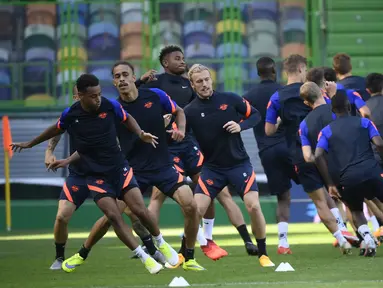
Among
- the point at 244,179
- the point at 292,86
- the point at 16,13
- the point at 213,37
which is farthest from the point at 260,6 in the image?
the point at 244,179

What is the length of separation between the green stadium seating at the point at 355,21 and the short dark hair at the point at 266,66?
12.8 metres

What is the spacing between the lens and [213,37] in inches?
1016

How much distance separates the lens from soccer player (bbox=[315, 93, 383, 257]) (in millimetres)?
12062

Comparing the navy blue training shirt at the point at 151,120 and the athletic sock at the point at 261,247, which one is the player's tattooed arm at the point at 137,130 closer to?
the navy blue training shirt at the point at 151,120

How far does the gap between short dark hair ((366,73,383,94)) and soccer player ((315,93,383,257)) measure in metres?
2.54

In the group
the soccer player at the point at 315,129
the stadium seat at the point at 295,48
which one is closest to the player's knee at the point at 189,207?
the soccer player at the point at 315,129

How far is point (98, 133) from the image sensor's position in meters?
11.2

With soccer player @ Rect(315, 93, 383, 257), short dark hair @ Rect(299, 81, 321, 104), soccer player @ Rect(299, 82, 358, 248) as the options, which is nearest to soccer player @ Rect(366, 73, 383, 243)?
soccer player @ Rect(299, 82, 358, 248)

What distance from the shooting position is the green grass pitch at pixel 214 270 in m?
9.80

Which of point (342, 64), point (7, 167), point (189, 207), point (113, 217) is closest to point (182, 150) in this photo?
point (189, 207)

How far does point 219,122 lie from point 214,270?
1.59 meters

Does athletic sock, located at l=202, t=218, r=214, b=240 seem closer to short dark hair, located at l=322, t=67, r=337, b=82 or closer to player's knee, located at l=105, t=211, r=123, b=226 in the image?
short dark hair, located at l=322, t=67, r=337, b=82

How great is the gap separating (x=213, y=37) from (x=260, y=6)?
1422 millimetres

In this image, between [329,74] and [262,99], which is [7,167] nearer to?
[262,99]
